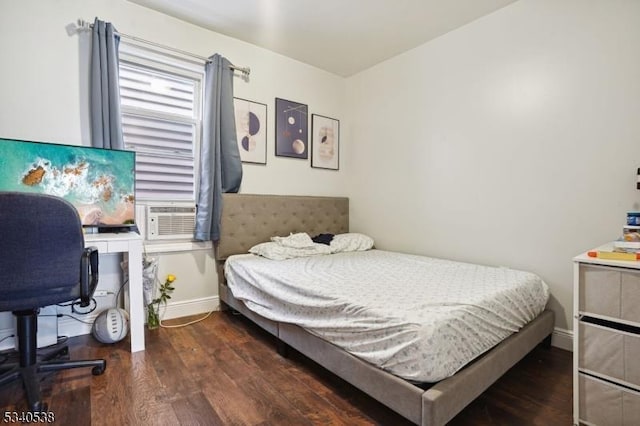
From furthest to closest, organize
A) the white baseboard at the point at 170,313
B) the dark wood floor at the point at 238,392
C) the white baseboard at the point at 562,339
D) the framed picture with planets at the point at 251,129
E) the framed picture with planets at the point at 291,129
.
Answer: the framed picture with planets at the point at 291,129 → the framed picture with planets at the point at 251,129 → the white baseboard at the point at 170,313 → the white baseboard at the point at 562,339 → the dark wood floor at the point at 238,392

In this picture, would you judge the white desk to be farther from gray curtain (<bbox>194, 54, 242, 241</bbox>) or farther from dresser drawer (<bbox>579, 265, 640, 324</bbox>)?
dresser drawer (<bbox>579, 265, 640, 324</bbox>)

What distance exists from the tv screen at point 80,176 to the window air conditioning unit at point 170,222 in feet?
0.75

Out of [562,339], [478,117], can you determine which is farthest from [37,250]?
[562,339]

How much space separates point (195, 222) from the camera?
2.91 m

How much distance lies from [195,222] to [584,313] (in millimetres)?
2802

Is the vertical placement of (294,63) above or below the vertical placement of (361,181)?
above

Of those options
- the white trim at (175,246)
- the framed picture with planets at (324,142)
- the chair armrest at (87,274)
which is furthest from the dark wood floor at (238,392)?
the framed picture with planets at (324,142)

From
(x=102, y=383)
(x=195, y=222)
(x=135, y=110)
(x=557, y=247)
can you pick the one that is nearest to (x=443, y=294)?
(x=557, y=247)

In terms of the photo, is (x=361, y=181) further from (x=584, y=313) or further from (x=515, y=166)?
(x=584, y=313)

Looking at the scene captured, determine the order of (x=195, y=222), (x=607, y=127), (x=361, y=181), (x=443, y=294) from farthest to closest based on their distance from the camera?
(x=361, y=181) < (x=195, y=222) < (x=607, y=127) < (x=443, y=294)

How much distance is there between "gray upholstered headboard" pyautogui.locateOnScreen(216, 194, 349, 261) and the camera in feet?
9.63

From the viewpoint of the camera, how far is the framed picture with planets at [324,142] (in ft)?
12.1

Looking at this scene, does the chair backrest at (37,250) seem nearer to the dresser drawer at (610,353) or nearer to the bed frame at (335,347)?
the bed frame at (335,347)

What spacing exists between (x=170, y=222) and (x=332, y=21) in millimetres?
2274
